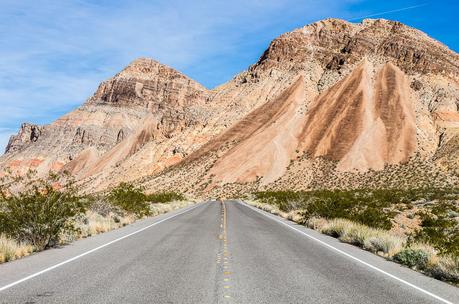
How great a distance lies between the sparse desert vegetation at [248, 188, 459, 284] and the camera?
Answer: 11.4m

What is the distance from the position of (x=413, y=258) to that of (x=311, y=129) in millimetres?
78552

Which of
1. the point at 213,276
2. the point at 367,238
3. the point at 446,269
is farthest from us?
the point at 367,238

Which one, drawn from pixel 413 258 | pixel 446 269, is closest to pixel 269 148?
pixel 413 258

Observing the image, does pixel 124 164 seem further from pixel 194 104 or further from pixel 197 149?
pixel 194 104

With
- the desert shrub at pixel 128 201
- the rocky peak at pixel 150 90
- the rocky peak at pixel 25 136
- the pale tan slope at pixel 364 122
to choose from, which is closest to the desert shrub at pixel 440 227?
the desert shrub at pixel 128 201

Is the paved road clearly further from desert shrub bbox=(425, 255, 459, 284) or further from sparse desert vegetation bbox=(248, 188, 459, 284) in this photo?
sparse desert vegetation bbox=(248, 188, 459, 284)

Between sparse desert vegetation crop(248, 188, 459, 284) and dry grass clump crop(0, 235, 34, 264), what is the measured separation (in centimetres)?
1018

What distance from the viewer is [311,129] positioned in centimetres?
8925

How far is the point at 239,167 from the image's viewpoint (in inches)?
3391

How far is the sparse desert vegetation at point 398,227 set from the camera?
11.4 m

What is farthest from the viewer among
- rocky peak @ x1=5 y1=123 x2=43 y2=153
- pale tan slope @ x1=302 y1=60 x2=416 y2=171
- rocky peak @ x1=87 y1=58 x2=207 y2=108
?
rocky peak @ x1=5 y1=123 x2=43 y2=153

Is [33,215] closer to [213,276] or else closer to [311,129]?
[213,276]

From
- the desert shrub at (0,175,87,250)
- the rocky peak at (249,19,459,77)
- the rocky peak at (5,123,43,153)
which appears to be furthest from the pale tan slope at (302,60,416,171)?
the rocky peak at (5,123,43,153)

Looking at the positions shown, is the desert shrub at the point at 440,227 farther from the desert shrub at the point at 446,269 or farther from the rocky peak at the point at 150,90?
the rocky peak at the point at 150,90
